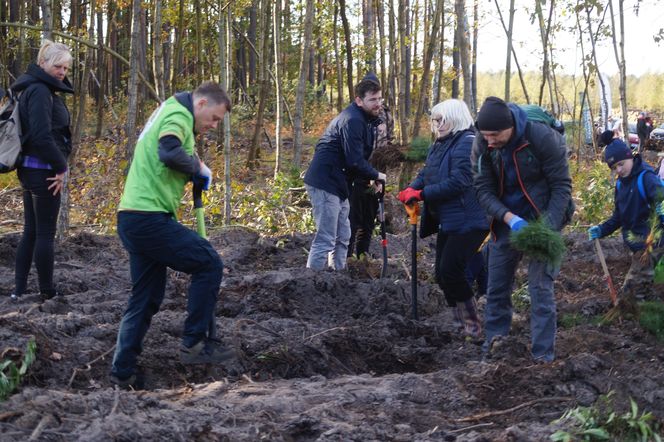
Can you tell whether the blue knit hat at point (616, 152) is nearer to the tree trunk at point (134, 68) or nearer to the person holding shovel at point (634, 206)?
the person holding shovel at point (634, 206)

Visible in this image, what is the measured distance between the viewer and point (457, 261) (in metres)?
6.78

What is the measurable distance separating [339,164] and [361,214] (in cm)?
133

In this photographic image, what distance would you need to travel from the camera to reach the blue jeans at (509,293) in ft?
18.3

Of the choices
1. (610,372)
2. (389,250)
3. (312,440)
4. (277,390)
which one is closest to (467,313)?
(610,372)

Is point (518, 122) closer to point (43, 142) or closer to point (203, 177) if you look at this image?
point (203, 177)

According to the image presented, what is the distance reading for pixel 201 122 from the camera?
512 centimetres

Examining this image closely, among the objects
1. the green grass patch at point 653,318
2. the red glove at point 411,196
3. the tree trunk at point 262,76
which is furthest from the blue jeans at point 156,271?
the tree trunk at point 262,76

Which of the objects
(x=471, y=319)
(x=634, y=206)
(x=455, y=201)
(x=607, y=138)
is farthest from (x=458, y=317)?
(x=607, y=138)

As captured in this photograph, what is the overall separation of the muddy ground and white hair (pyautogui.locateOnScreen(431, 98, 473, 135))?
65.5 inches

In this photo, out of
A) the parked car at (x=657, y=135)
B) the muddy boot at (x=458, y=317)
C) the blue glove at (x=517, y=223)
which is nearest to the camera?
the blue glove at (x=517, y=223)

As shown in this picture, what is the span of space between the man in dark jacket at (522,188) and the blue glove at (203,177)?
5.73 ft

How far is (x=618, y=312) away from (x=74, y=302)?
459 centimetres

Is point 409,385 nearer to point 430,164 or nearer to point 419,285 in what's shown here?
point 430,164

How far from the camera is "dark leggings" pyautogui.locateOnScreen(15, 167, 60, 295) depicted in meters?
6.90
